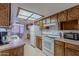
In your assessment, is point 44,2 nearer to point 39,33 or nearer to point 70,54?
point 39,33

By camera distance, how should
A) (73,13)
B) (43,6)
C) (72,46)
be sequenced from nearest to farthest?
(43,6), (72,46), (73,13)

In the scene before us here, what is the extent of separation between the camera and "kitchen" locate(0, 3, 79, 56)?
7.00 feet

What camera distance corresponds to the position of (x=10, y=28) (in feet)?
7.15

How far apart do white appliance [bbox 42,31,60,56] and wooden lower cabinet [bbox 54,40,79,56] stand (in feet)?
0.21

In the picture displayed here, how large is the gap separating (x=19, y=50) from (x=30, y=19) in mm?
504

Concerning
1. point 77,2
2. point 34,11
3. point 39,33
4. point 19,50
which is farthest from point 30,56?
point 77,2

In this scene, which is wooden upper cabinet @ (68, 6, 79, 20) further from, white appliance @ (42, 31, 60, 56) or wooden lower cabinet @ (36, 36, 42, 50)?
wooden lower cabinet @ (36, 36, 42, 50)

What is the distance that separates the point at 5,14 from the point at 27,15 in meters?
0.35

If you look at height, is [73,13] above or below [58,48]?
above

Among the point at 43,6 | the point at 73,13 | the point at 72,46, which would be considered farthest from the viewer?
the point at 73,13

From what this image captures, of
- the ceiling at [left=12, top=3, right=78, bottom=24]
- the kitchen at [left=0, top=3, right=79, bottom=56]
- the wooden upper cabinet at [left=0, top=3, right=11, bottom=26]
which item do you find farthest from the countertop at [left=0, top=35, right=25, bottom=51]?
the ceiling at [left=12, top=3, right=78, bottom=24]

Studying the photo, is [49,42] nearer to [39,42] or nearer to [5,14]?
[39,42]

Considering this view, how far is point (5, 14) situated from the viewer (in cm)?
222

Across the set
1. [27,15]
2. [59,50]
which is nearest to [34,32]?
[27,15]
